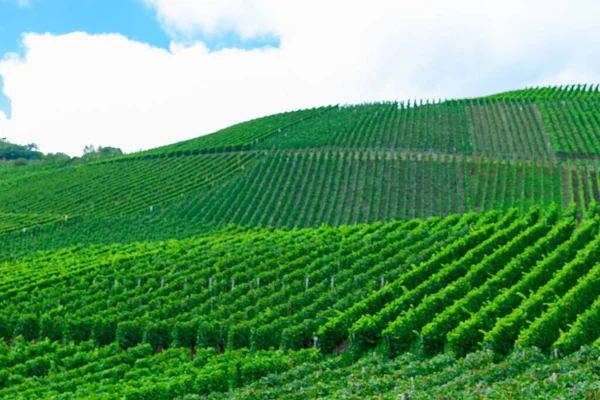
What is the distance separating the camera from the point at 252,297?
24.4 m

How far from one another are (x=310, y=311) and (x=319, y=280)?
4.04 m

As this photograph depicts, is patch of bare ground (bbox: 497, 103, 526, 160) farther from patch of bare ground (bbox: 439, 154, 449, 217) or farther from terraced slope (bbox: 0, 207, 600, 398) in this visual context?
terraced slope (bbox: 0, 207, 600, 398)

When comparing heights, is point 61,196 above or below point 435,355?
above

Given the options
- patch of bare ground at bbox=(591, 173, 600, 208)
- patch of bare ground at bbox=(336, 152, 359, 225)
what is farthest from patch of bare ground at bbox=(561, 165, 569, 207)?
patch of bare ground at bbox=(336, 152, 359, 225)

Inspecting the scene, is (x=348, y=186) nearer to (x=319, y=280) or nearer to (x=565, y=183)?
(x=565, y=183)

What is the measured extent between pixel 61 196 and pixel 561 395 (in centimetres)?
5545

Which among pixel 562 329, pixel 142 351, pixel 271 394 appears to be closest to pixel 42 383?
pixel 142 351

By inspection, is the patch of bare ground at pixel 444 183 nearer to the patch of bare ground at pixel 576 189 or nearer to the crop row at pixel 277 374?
the patch of bare ground at pixel 576 189

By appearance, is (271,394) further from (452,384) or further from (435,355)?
(435,355)

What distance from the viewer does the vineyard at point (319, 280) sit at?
651 inches

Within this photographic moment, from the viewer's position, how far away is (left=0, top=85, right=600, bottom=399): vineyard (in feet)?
54.2

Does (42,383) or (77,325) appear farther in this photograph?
(77,325)

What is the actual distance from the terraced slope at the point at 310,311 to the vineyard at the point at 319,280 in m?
0.09

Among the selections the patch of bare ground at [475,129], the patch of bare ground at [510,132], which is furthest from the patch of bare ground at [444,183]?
the patch of bare ground at [510,132]
